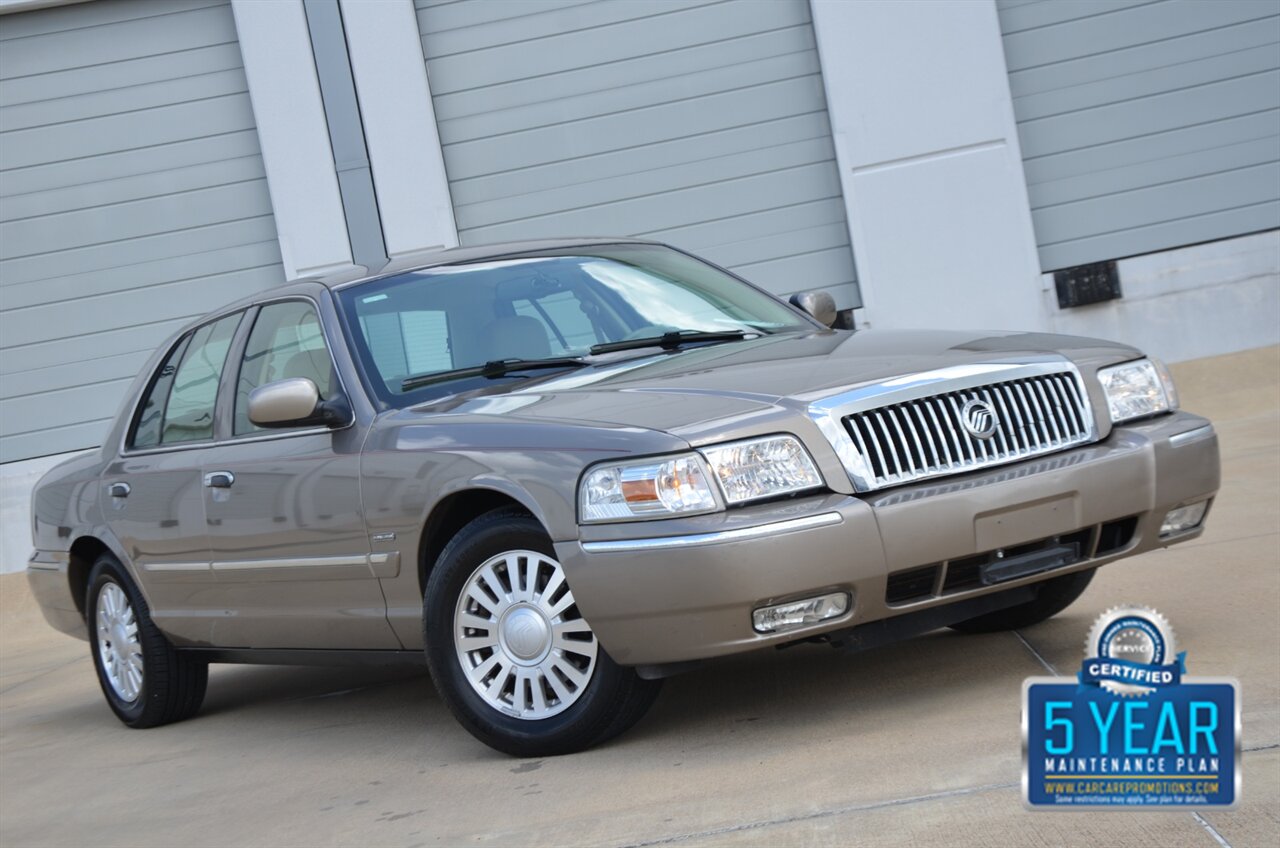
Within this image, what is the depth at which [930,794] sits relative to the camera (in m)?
3.57

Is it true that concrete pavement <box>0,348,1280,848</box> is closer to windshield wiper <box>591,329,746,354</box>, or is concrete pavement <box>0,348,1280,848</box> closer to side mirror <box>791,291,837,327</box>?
windshield wiper <box>591,329,746,354</box>

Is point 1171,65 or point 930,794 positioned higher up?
point 1171,65

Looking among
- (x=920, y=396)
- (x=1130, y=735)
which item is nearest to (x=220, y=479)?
(x=920, y=396)

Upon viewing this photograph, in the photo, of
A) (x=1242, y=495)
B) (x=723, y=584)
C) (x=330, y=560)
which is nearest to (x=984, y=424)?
(x=723, y=584)

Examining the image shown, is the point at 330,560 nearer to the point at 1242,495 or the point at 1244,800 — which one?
the point at 1244,800

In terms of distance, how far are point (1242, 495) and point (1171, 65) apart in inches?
215

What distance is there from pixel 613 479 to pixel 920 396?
0.84 metres

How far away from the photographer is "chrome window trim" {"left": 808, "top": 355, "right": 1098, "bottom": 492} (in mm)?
4164

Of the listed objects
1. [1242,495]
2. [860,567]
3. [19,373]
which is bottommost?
[1242,495]

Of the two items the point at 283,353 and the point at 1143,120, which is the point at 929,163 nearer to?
the point at 1143,120

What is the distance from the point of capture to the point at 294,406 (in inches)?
198

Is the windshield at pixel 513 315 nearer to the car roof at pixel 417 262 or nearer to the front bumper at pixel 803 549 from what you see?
the car roof at pixel 417 262

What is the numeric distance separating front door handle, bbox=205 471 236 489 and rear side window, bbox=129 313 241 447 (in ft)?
0.83

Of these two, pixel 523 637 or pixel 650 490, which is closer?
pixel 650 490
